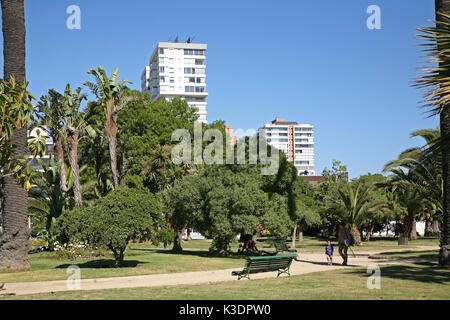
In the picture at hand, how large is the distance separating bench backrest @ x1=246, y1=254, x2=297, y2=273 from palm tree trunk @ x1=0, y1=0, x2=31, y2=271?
27.4ft

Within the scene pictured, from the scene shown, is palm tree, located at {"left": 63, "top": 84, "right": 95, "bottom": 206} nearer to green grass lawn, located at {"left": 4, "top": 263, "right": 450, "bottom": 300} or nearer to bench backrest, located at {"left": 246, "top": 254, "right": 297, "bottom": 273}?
bench backrest, located at {"left": 246, "top": 254, "right": 297, "bottom": 273}

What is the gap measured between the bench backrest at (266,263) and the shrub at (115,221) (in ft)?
15.6

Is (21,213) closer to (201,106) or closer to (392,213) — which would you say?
(392,213)

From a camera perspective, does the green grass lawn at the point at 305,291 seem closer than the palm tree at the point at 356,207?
Yes

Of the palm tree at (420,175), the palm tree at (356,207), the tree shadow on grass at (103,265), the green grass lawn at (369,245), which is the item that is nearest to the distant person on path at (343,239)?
the palm tree at (420,175)

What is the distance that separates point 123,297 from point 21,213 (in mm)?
9586

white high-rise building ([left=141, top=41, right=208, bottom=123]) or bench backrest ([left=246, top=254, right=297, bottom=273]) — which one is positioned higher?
white high-rise building ([left=141, top=41, right=208, bottom=123])

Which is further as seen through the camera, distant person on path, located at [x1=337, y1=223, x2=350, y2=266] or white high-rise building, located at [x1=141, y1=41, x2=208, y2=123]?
white high-rise building, located at [x1=141, y1=41, x2=208, y2=123]

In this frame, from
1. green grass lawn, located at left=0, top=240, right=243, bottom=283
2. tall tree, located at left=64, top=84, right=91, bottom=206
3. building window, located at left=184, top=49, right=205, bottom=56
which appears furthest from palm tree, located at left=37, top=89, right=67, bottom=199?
building window, located at left=184, top=49, right=205, bottom=56

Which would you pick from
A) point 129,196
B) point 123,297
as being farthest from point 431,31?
point 129,196

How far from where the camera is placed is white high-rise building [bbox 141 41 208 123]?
130 m

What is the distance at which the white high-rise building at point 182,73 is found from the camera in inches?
5113

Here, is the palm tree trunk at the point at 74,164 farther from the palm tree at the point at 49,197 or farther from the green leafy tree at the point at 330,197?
the green leafy tree at the point at 330,197
